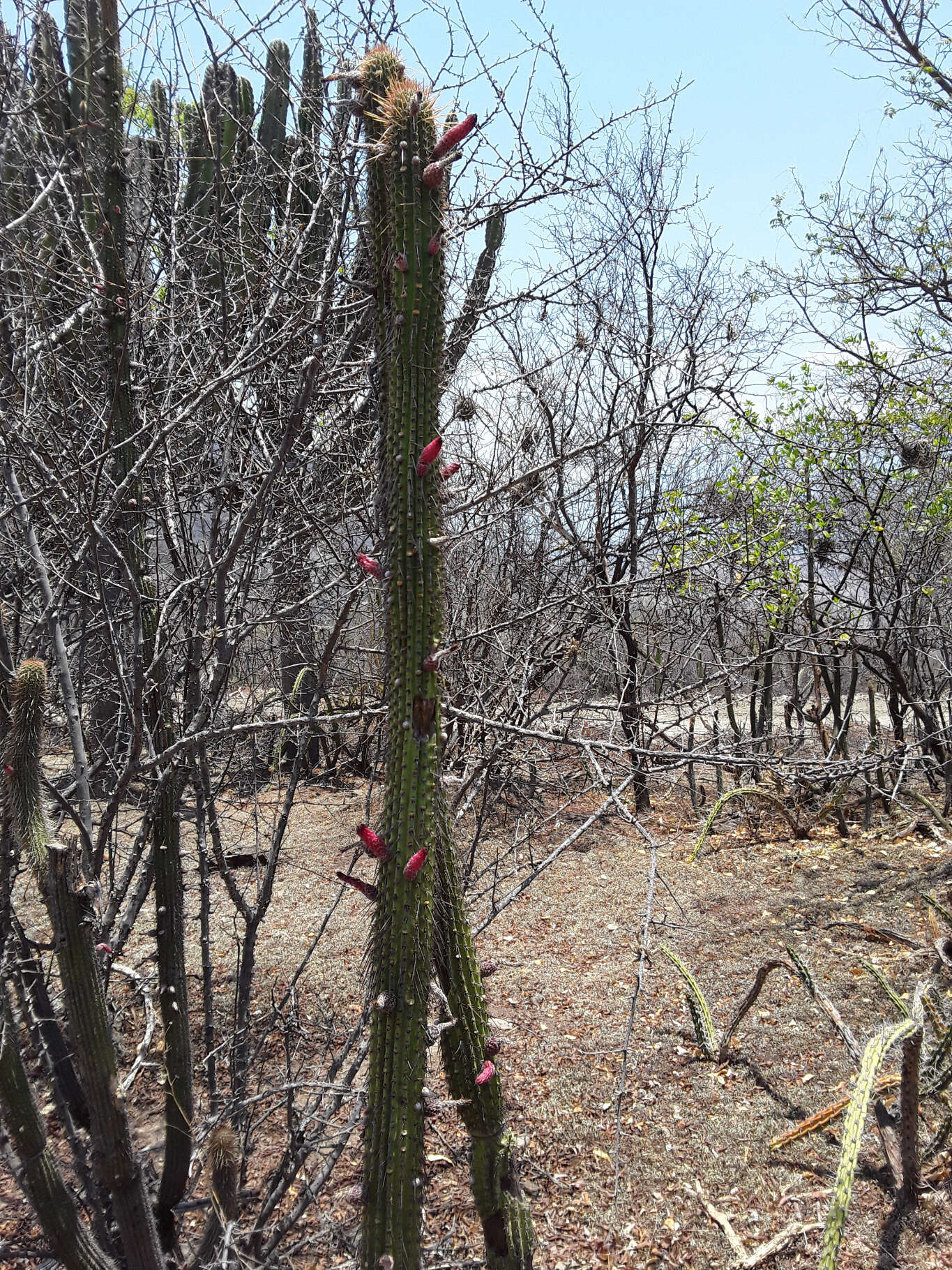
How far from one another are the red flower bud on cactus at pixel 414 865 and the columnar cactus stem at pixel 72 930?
86 cm

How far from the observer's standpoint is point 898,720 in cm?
743

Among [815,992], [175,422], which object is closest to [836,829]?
[815,992]

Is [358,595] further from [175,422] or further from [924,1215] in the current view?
[924,1215]

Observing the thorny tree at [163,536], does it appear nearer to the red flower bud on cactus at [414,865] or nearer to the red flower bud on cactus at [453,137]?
the red flower bud on cactus at [453,137]

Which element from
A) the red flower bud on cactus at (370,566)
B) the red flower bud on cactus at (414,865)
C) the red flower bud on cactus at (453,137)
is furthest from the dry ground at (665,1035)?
the red flower bud on cactus at (453,137)

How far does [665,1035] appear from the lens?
14.3ft

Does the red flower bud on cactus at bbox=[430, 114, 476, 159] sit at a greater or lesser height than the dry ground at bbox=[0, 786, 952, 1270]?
greater

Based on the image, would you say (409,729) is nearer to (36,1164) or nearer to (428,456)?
(428,456)

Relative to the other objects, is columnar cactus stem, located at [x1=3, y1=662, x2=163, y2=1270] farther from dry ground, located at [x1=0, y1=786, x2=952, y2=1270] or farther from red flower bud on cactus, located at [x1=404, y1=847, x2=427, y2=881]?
red flower bud on cactus, located at [x1=404, y1=847, x2=427, y2=881]

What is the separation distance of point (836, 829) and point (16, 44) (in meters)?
7.60

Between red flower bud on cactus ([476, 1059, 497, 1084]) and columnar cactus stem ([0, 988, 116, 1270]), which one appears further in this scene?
columnar cactus stem ([0, 988, 116, 1270])

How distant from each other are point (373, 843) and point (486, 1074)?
2.22 ft

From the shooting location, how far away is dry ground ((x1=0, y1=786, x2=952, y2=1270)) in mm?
3082

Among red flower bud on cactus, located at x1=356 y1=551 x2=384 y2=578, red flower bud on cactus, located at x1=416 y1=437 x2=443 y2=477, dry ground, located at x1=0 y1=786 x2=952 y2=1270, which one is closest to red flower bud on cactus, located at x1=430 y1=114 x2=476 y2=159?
red flower bud on cactus, located at x1=416 y1=437 x2=443 y2=477
